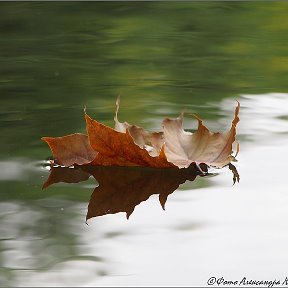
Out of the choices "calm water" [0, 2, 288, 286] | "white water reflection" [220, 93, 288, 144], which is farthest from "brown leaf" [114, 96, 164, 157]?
"white water reflection" [220, 93, 288, 144]

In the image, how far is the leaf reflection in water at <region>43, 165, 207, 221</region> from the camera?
2.00 m

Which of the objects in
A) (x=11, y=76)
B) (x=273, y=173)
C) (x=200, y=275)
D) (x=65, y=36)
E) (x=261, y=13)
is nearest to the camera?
(x=200, y=275)

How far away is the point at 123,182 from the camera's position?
6.99 ft

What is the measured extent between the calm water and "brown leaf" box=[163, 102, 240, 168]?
50mm

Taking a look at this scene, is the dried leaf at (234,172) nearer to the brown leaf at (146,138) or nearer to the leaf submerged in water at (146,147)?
the leaf submerged in water at (146,147)

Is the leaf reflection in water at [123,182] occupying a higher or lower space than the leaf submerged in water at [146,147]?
lower

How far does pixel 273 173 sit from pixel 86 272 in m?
0.68

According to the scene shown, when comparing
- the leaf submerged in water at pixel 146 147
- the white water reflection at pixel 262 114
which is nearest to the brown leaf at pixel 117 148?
the leaf submerged in water at pixel 146 147

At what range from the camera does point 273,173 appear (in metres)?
2.17

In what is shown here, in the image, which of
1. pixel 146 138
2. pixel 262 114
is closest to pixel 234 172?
pixel 146 138

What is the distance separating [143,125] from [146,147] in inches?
10.7

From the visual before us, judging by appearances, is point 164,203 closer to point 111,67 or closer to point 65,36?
point 111,67

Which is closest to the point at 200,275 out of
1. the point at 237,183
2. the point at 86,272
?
the point at 86,272

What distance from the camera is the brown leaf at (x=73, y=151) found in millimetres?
2219
